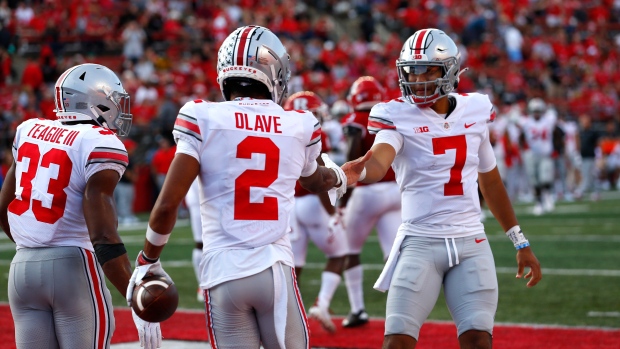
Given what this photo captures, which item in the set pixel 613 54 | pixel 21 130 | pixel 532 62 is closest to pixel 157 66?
pixel 532 62

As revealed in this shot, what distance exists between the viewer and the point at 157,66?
69.4ft

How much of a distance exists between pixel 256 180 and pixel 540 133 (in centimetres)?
1580

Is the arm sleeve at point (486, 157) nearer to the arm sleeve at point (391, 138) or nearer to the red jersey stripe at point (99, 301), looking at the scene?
the arm sleeve at point (391, 138)

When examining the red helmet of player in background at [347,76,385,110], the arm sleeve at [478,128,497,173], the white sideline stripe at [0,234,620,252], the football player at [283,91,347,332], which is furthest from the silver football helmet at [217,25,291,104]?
the white sideline stripe at [0,234,620,252]

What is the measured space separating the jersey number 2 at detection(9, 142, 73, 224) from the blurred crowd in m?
11.0

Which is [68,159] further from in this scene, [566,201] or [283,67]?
[566,201]

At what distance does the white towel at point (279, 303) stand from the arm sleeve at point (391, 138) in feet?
4.31

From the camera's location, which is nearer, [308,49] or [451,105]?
[451,105]

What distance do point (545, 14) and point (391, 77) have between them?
11768mm

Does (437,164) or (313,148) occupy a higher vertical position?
(313,148)

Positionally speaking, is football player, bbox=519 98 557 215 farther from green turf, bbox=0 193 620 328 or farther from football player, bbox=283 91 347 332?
football player, bbox=283 91 347 332

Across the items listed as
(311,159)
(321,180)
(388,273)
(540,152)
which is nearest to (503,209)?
(388,273)

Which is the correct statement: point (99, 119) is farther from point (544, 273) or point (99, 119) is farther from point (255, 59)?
point (544, 273)

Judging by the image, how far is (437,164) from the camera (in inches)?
186
